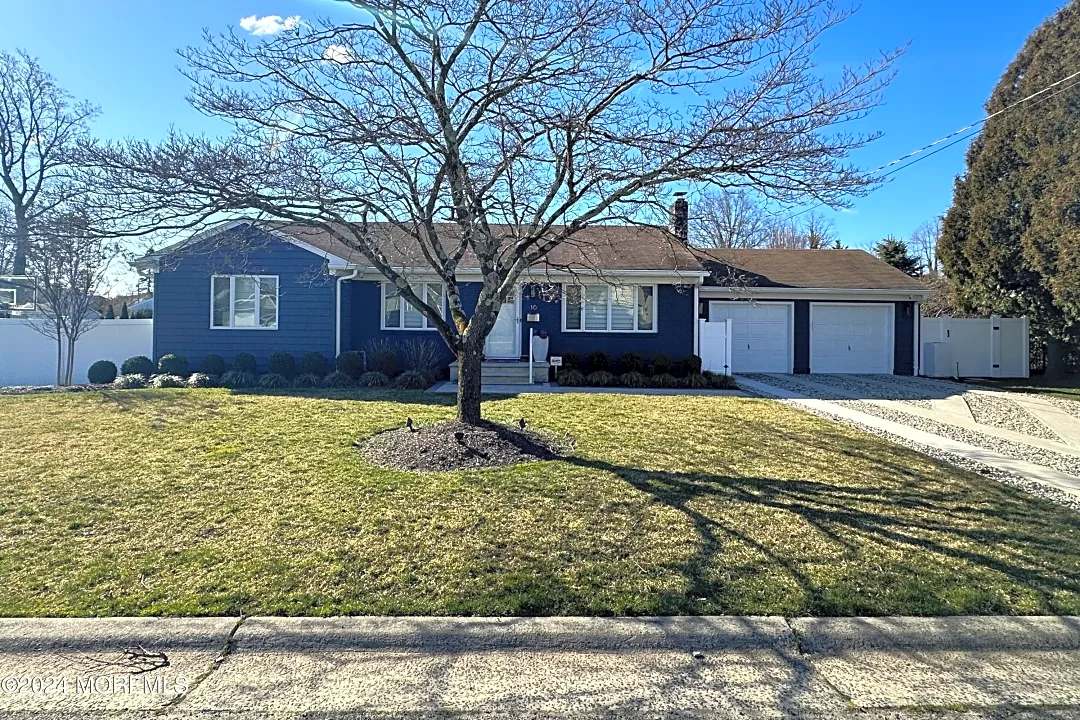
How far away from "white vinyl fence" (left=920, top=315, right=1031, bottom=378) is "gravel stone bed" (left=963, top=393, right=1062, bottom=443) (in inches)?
204

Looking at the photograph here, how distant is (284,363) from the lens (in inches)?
567

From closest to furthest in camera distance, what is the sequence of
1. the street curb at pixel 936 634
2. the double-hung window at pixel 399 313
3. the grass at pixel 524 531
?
1. the street curb at pixel 936 634
2. the grass at pixel 524 531
3. the double-hung window at pixel 399 313

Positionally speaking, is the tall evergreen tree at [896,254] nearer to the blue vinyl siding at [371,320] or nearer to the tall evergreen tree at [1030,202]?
the tall evergreen tree at [1030,202]

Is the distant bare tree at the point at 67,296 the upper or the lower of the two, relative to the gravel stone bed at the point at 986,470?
upper

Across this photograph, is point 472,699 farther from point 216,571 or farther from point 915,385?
point 915,385

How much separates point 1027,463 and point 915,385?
335 inches

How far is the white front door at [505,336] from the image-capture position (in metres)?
15.7

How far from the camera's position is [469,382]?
7.55 m

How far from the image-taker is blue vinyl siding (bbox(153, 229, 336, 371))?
583 inches

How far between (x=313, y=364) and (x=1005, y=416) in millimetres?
14476

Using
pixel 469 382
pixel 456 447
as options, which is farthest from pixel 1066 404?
pixel 456 447

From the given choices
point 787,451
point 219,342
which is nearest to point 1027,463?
point 787,451

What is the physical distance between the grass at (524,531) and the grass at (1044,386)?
1020 centimetres

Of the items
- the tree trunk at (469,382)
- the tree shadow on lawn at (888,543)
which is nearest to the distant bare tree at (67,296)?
the tree trunk at (469,382)
